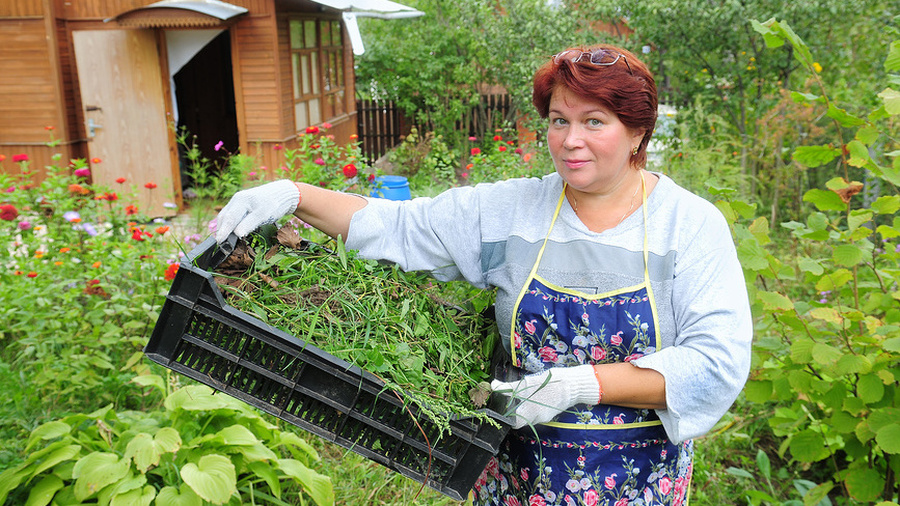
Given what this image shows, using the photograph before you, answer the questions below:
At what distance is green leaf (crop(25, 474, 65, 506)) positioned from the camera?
91.0 inches

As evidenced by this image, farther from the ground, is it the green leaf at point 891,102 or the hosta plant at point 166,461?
the green leaf at point 891,102

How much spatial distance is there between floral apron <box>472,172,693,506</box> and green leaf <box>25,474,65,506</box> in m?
1.57

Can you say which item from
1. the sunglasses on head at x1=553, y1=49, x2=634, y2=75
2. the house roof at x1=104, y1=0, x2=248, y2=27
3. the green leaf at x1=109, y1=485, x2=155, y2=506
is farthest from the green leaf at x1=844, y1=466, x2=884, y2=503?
the house roof at x1=104, y1=0, x2=248, y2=27

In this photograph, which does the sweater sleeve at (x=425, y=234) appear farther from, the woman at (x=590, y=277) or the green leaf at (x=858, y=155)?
the green leaf at (x=858, y=155)

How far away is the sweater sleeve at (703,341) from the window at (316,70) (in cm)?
773

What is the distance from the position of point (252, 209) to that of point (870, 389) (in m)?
2.00

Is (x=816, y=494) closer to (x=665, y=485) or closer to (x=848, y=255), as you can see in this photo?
(x=848, y=255)

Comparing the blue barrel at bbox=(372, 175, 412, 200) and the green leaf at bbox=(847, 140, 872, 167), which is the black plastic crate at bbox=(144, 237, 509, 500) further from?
the blue barrel at bbox=(372, 175, 412, 200)

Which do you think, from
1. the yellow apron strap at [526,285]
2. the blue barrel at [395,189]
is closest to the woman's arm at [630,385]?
the yellow apron strap at [526,285]

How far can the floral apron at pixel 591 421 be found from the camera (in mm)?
1716

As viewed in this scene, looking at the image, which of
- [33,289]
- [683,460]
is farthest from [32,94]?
[683,460]

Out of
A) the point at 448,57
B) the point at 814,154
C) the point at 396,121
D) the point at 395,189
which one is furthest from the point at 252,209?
the point at 396,121

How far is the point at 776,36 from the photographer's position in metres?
2.21

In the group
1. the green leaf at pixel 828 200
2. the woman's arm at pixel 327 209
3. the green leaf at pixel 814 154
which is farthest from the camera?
the green leaf at pixel 814 154
